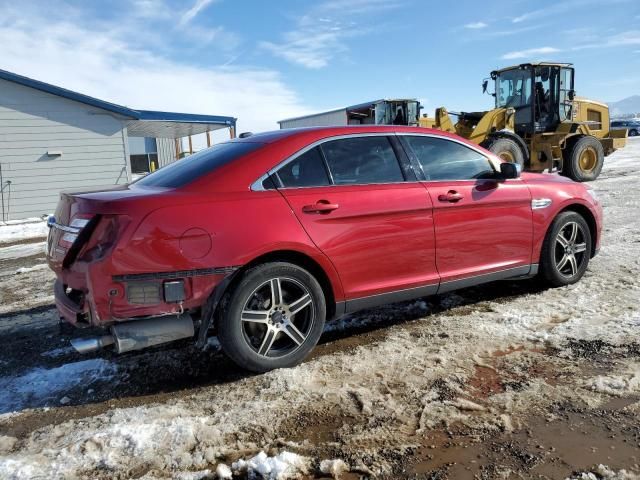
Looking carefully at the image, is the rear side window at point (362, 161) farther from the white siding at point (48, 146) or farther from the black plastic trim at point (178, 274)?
the white siding at point (48, 146)

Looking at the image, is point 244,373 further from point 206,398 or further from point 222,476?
point 222,476

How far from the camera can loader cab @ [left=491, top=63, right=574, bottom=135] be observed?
13.5 m

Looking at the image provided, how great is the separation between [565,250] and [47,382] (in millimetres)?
4547

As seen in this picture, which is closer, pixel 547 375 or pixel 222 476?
pixel 222 476

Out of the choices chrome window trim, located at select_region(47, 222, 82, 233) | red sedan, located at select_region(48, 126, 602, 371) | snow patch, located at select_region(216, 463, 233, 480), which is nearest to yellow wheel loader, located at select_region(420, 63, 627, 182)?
red sedan, located at select_region(48, 126, 602, 371)

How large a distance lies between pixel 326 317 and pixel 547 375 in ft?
4.92

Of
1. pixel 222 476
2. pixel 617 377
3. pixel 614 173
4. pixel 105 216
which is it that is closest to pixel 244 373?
pixel 222 476

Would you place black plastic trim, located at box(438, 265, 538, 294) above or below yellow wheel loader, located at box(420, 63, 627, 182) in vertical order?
below

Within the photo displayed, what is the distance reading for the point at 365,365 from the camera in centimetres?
345

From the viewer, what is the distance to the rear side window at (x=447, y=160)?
4133 millimetres

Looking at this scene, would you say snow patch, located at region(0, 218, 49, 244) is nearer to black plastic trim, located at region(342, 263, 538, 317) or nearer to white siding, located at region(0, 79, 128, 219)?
white siding, located at region(0, 79, 128, 219)

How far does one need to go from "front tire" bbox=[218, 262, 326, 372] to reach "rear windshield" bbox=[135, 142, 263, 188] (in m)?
0.79

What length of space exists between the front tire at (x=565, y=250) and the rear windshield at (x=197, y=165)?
292 cm

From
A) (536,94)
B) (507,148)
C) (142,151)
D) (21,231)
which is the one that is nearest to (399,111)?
(536,94)
